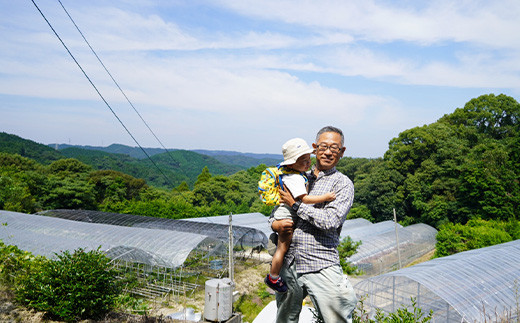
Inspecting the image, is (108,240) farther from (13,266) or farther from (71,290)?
(71,290)

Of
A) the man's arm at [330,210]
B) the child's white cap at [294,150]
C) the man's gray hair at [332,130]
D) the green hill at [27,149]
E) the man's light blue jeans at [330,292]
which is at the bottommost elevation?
the man's light blue jeans at [330,292]

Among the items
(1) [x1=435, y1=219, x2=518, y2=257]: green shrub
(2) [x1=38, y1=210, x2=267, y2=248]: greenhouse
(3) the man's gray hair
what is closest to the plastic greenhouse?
(2) [x1=38, y1=210, x2=267, y2=248]: greenhouse

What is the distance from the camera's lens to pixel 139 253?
1335cm

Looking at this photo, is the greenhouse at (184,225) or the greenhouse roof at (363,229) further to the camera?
the greenhouse roof at (363,229)

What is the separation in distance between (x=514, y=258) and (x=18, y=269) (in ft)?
47.4

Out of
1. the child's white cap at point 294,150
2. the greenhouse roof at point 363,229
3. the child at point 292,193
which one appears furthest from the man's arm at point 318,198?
the greenhouse roof at point 363,229

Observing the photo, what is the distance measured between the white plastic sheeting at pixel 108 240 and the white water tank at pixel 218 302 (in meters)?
4.51

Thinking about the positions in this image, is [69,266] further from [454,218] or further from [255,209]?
[255,209]

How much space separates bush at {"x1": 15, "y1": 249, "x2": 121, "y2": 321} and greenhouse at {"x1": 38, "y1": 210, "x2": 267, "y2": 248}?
37.4ft

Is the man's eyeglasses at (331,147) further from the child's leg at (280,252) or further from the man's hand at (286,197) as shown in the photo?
the child's leg at (280,252)

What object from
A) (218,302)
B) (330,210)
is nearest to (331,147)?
(330,210)

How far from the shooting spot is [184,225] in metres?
20.8

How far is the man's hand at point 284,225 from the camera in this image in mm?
2484

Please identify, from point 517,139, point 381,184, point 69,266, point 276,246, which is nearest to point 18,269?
point 69,266
